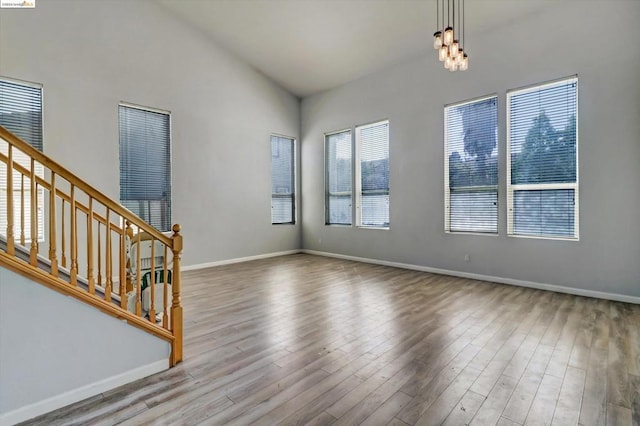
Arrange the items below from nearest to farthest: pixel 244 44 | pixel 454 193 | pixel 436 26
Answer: pixel 436 26 → pixel 454 193 → pixel 244 44

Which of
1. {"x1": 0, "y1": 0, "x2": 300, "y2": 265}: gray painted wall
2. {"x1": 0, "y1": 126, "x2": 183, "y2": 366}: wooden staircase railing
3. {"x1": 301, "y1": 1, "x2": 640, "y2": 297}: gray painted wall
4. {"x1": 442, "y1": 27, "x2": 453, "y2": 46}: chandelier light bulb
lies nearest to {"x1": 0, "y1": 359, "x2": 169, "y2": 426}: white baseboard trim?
{"x1": 0, "y1": 126, "x2": 183, "y2": 366}: wooden staircase railing

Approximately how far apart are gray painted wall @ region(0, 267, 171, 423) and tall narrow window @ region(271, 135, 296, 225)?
5413mm

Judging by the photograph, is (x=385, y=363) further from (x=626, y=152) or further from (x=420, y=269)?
(x=626, y=152)

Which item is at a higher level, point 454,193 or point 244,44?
point 244,44

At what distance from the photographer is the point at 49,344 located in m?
1.94

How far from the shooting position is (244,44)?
629 centimetres

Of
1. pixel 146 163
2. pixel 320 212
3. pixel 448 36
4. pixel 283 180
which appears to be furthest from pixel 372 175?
pixel 146 163

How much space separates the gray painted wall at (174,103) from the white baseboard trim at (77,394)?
375cm

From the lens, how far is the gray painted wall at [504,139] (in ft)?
12.9

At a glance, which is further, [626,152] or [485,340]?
[626,152]

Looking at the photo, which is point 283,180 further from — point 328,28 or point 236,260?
point 328,28

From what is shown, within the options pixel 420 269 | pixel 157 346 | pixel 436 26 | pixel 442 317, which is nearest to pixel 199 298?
pixel 157 346

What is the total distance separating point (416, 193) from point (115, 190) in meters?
5.25

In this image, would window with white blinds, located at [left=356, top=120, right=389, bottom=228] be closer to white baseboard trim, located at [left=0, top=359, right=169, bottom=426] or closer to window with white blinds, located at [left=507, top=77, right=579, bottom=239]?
window with white blinds, located at [left=507, top=77, right=579, bottom=239]
